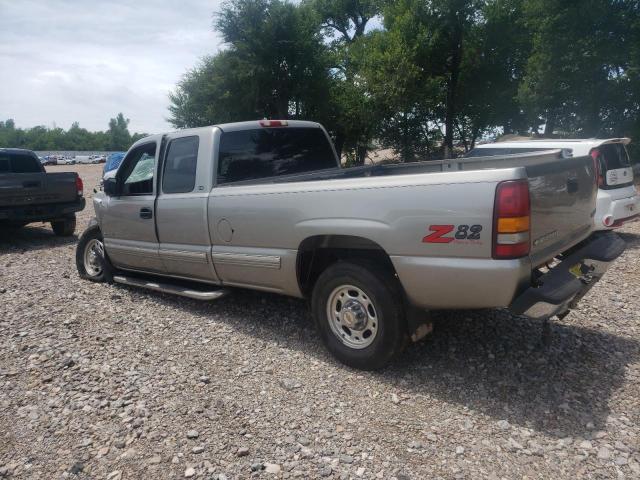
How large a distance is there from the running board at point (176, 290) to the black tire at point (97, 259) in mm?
200

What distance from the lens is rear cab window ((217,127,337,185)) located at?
458 centimetres

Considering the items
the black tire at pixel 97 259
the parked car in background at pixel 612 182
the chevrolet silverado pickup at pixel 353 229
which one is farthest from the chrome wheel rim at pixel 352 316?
the parked car in background at pixel 612 182

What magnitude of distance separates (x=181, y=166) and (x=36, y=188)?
591cm

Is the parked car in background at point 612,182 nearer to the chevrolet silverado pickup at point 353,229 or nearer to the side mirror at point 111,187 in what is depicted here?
the chevrolet silverado pickup at point 353,229

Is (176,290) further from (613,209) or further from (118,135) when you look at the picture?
(118,135)

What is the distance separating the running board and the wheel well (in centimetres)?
97

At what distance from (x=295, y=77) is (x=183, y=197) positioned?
780 inches

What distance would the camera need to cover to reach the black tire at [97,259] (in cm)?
604

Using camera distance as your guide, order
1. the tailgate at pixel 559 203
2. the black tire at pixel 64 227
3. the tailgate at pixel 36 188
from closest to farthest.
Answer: the tailgate at pixel 559 203
the tailgate at pixel 36 188
the black tire at pixel 64 227

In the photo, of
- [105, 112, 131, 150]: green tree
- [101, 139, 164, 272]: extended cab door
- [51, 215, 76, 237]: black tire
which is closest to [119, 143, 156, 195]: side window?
[101, 139, 164, 272]: extended cab door

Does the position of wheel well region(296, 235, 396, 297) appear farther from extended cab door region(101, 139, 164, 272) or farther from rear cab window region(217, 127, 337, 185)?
extended cab door region(101, 139, 164, 272)

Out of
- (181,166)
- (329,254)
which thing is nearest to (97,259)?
(181,166)

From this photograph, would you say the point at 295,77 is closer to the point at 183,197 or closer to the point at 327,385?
the point at 183,197

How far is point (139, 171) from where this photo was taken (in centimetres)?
533
